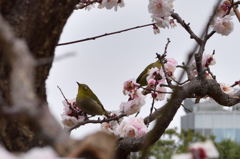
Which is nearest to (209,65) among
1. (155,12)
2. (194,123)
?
(155,12)

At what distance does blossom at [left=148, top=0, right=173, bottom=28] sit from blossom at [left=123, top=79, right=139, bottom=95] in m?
0.19

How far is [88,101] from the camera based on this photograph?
4.59ft

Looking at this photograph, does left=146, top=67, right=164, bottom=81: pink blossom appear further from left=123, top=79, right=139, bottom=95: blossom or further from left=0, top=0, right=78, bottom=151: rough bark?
left=0, top=0, right=78, bottom=151: rough bark

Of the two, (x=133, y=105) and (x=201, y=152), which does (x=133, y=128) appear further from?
(x=201, y=152)

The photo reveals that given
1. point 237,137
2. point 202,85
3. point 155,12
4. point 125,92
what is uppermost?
point 155,12

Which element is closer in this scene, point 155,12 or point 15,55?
point 15,55

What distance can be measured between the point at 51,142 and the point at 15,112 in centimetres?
3

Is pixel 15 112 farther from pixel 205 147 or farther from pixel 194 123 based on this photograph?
pixel 194 123

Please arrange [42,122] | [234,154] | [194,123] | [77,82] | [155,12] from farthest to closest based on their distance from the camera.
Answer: [194,123], [234,154], [155,12], [77,82], [42,122]

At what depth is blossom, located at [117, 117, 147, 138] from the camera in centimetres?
146

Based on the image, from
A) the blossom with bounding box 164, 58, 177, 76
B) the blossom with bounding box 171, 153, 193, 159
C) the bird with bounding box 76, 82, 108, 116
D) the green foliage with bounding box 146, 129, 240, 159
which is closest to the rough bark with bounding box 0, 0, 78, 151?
the blossom with bounding box 171, 153, 193, 159

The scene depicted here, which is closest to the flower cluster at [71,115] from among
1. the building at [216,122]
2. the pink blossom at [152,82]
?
the pink blossom at [152,82]

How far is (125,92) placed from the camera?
67.9 inches

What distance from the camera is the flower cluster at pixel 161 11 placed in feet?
5.32
